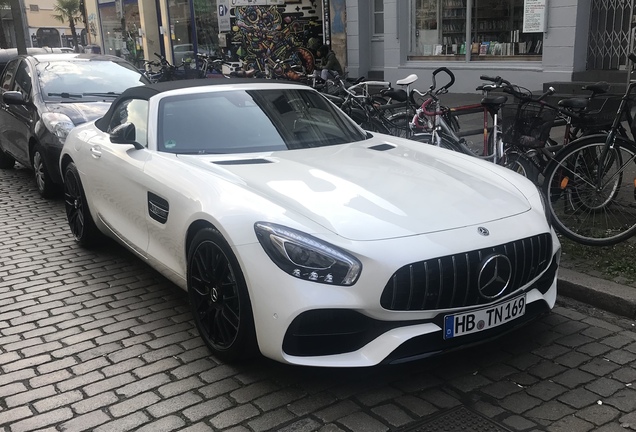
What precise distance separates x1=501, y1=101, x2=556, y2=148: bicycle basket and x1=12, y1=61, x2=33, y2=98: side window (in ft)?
19.2

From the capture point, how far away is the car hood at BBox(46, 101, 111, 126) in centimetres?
748

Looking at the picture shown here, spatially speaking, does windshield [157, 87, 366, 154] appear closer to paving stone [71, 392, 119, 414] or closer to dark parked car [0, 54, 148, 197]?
paving stone [71, 392, 119, 414]

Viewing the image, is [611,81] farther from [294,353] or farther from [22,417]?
[22,417]

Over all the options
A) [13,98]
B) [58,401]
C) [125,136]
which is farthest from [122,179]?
[13,98]

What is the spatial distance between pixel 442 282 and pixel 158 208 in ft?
6.46

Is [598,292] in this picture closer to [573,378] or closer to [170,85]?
[573,378]

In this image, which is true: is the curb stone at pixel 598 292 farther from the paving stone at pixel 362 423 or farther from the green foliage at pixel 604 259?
the paving stone at pixel 362 423

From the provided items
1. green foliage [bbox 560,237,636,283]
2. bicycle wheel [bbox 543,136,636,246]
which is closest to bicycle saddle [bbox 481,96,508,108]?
bicycle wheel [bbox 543,136,636,246]

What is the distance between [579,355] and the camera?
3.69m

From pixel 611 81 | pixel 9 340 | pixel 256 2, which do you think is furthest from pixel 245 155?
pixel 256 2

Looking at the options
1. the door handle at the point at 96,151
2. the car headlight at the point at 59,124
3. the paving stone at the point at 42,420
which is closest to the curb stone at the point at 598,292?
the paving stone at the point at 42,420

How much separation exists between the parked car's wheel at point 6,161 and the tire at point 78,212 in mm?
4718

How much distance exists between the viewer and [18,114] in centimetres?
831

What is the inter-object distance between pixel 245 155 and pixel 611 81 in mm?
9077
